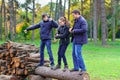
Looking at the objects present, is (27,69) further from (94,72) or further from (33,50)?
(94,72)

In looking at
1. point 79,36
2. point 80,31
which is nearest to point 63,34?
point 79,36

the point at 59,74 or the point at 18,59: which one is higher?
the point at 18,59

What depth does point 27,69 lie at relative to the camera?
563 inches

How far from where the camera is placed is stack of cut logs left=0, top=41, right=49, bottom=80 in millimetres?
14328

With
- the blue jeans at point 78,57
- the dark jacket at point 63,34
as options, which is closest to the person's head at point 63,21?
the dark jacket at point 63,34

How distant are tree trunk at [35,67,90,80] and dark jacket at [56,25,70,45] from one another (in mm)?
987

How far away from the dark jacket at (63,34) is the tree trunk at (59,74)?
0.99 metres

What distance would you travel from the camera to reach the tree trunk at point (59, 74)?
1159 centimetres

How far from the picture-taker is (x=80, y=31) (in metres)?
11.9

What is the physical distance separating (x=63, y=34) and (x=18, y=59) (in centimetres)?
249

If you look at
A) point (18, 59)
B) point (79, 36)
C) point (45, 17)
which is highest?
point (45, 17)

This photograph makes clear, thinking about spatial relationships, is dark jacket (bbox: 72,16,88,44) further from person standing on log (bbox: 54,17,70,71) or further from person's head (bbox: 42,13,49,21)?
person's head (bbox: 42,13,49,21)

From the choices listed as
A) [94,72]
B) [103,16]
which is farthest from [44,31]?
[103,16]

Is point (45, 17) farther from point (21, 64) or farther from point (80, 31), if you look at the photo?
point (80, 31)
